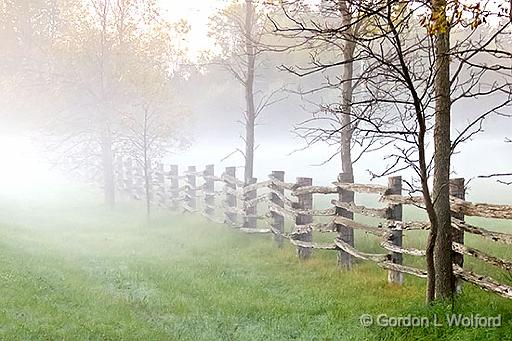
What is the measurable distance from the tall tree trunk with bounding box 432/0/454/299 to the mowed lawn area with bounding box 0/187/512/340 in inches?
12.1

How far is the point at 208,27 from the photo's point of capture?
16.5 meters

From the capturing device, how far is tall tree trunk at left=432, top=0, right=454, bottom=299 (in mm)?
5547

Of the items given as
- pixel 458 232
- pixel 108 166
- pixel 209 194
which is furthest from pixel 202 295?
pixel 108 166

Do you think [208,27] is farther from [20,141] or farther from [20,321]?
[20,141]

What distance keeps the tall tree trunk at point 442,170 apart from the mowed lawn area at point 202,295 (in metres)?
0.31

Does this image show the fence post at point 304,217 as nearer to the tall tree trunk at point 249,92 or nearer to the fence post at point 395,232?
the fence post at point 395,232

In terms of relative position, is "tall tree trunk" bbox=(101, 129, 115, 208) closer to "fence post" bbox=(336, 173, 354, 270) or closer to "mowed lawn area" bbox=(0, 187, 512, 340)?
"mowed lawn area" bbox=(0, 187, 512, 340)

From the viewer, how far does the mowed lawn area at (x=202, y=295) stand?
19.6 feet

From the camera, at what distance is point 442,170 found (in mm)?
5672

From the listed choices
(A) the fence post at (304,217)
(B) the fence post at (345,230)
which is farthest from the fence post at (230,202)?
(B) the fence post at (345,230)

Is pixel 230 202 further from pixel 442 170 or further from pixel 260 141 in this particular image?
pixel 260 141

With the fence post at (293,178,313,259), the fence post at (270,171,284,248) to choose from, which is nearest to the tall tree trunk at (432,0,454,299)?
the fence post at (293,178,313,259)

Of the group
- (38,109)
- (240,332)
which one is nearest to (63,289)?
(240,332)

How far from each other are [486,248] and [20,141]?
32.9 meters
